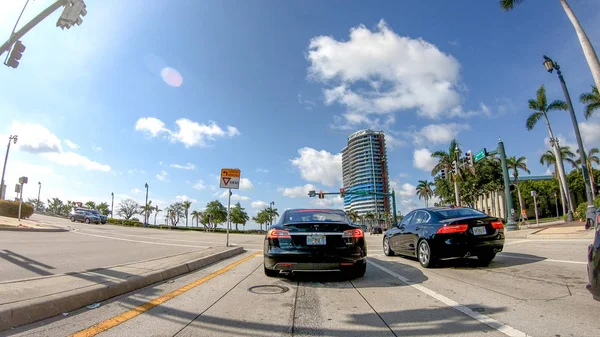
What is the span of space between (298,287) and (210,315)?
6.45 ft

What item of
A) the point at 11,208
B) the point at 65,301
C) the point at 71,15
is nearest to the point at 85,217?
the point at 11,208

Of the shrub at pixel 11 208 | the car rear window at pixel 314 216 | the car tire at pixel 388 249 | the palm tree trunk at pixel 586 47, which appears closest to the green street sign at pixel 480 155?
the palm tree trunk at pixel 586 47

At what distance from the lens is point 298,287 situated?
5.34 m

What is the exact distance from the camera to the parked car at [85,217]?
35750 mm

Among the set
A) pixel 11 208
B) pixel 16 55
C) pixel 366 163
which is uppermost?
pixel 366 163

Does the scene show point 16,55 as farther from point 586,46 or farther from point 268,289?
point 586,46

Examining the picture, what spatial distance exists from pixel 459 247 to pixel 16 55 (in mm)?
16065

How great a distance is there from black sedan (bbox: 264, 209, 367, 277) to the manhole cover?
0.35 meters

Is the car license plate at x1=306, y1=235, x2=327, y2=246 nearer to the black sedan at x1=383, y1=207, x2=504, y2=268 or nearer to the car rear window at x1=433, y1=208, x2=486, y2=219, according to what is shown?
the black sedan at x1=383, y1=207, x2=504, y2=268

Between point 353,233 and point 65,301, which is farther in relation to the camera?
point 353,233

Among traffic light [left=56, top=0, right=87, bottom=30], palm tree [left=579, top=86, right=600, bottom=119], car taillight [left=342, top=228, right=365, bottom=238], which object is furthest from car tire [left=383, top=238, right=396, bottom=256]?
palm tree [left=579, top=86, right=600, bottom=119]

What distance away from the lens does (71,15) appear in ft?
34.2

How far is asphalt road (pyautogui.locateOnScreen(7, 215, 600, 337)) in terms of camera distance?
3.12 meters

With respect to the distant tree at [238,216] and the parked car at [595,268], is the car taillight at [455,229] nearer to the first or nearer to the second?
the parked car at [595,268]
